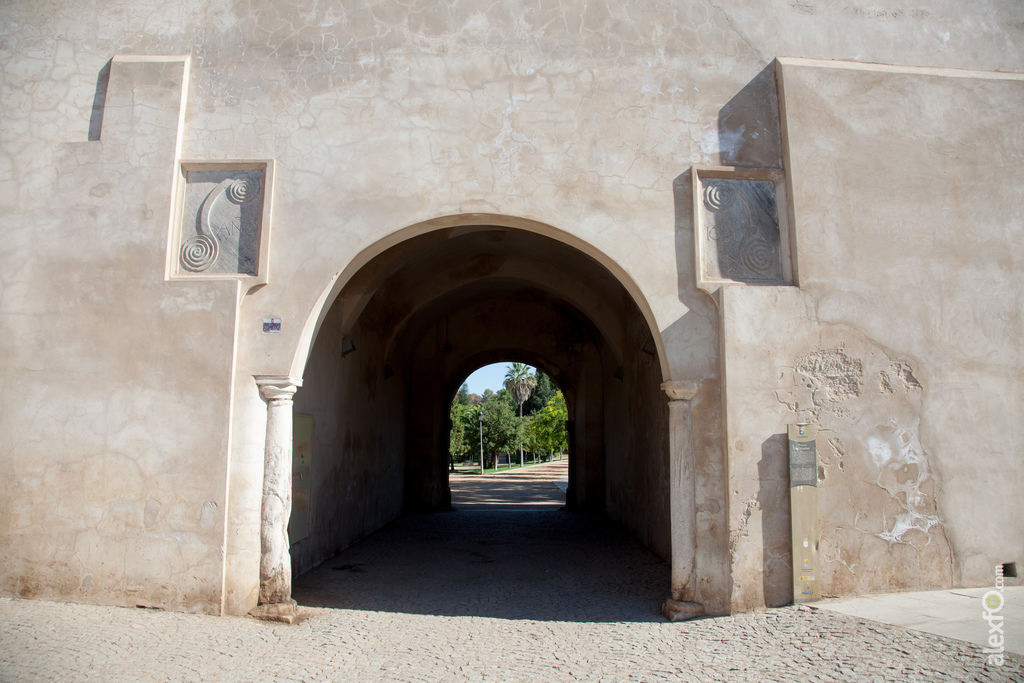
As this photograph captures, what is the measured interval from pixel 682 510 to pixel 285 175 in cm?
444

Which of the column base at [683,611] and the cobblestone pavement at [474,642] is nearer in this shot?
the cobblestone pavement at [474,642]

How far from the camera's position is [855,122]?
600cm

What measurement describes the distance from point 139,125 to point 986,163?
761cm

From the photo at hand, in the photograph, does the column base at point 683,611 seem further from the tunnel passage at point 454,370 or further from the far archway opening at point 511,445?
the far archway opening at point 511,445

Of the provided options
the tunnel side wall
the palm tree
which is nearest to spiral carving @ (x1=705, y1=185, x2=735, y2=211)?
the tunnel side wall

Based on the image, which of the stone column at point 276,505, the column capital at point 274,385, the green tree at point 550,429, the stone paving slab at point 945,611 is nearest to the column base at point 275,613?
the stone column at point 276,505

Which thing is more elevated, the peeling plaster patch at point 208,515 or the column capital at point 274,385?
the column capital at point 274,385

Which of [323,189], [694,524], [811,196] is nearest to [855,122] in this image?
[811,196]

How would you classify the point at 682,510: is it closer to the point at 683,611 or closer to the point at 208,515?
the point at 683,611

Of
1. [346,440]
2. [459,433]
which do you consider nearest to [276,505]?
[346,440]

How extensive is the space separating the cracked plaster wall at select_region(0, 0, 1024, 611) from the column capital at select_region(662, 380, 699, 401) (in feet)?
0.32

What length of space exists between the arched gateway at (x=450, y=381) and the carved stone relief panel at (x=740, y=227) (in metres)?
0.75

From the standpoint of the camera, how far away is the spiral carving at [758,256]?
5793 mm

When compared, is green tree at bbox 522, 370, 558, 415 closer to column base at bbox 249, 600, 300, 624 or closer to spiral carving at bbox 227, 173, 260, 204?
spiral carving at bbox 227, 173, 260, 204
